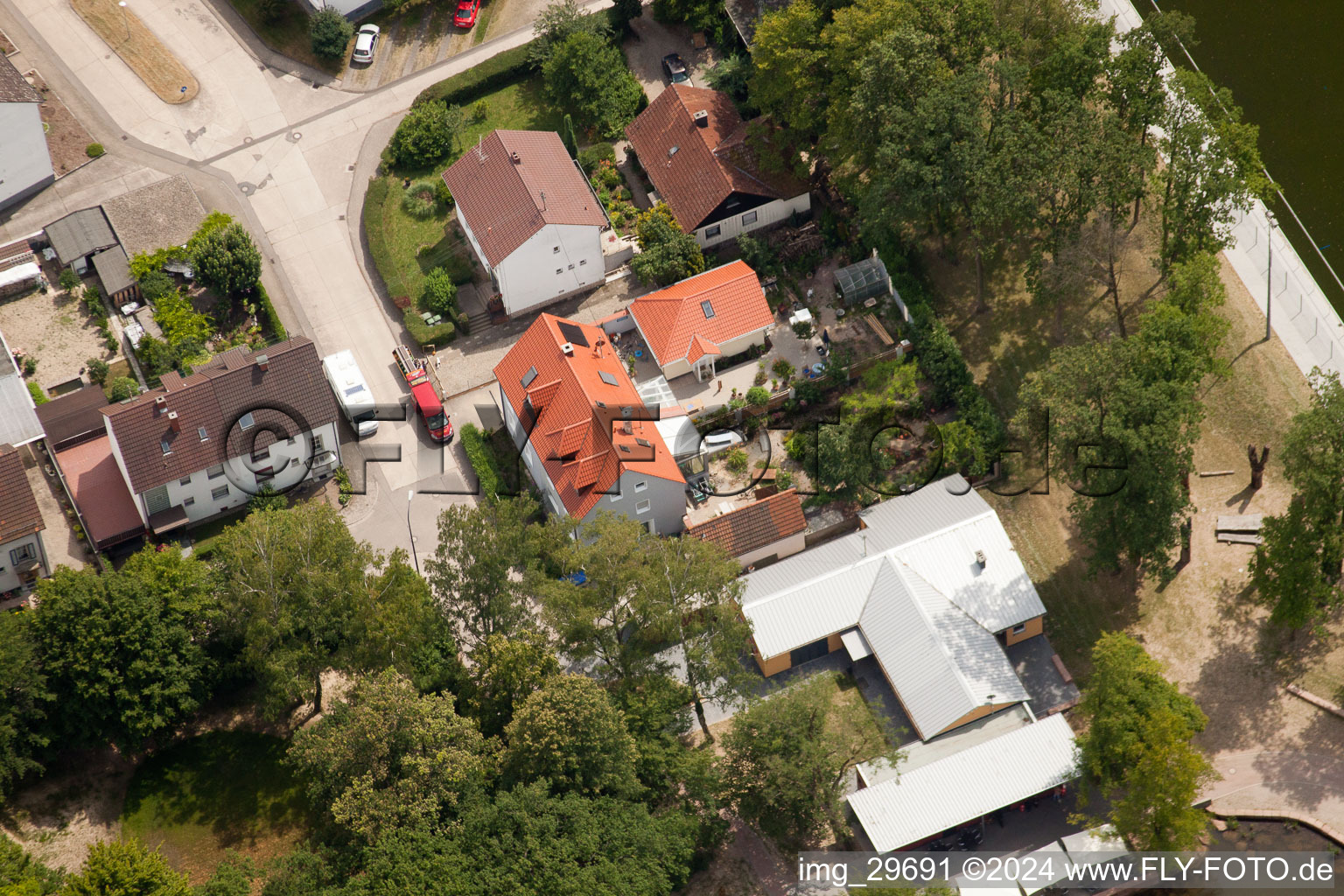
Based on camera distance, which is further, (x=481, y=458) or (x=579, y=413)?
(x=481, y=458)

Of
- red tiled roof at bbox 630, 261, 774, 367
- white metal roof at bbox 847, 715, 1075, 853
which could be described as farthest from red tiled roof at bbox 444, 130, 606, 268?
white metal roof at bbox 847, 715, 1075, 853

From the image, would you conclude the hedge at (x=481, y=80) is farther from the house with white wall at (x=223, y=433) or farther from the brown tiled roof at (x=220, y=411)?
the brown tiled roof at (x=220, y=411)

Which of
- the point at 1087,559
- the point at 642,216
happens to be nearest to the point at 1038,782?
the point at 1087,559

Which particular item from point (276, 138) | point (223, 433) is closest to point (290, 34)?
point (276, 138)

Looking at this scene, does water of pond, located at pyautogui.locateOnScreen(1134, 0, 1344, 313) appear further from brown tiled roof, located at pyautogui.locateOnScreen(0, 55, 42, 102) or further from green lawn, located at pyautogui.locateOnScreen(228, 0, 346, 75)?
brown tiled roof, located at pyautogui.locateOnScreen(0, 55, 42, 102)

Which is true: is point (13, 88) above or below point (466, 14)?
above

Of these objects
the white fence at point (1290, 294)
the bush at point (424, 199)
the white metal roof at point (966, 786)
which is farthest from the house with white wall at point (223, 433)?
the white fence at point (1290, 294)

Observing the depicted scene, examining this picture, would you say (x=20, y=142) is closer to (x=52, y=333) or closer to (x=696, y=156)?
(x=52, y=333)
